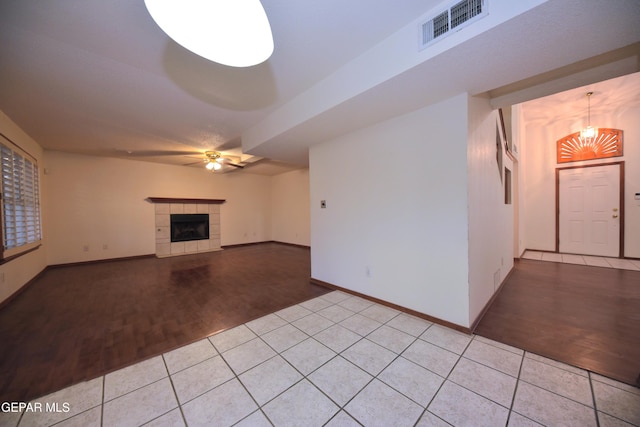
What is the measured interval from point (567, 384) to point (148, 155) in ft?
23.4

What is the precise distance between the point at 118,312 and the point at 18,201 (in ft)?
8.46

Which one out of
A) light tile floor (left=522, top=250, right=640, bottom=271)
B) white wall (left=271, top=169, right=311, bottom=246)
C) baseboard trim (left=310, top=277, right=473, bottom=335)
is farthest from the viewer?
white wall (left=271, top=169, right=311, bottom=246)

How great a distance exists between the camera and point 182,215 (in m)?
6.46

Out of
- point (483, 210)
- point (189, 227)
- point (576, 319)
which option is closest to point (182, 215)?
point (189, 227)

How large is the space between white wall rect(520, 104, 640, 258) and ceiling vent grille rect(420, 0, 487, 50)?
510cm

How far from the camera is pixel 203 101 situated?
8.67ft

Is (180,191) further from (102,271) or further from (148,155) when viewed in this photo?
(102,271)

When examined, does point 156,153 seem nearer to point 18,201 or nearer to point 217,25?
point 18,201

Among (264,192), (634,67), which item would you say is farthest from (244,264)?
(634,67)

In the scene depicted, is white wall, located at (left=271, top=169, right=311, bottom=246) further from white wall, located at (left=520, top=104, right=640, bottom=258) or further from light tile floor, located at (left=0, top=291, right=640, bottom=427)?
white wall, located at (left=520, top=104, right=640, bottom=258)

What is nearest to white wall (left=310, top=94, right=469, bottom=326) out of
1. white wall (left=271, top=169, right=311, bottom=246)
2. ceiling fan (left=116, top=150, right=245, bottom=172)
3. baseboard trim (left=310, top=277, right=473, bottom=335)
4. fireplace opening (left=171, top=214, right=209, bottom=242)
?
baseboard trim (left=310, top=277, right=473, bottom=335)

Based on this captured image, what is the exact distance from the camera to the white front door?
4844 mm

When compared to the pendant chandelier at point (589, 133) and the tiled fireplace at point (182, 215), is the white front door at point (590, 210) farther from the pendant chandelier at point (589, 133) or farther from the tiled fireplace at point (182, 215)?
the tiled fireplace at point (182, 215)

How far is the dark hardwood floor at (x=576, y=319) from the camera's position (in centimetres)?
177
